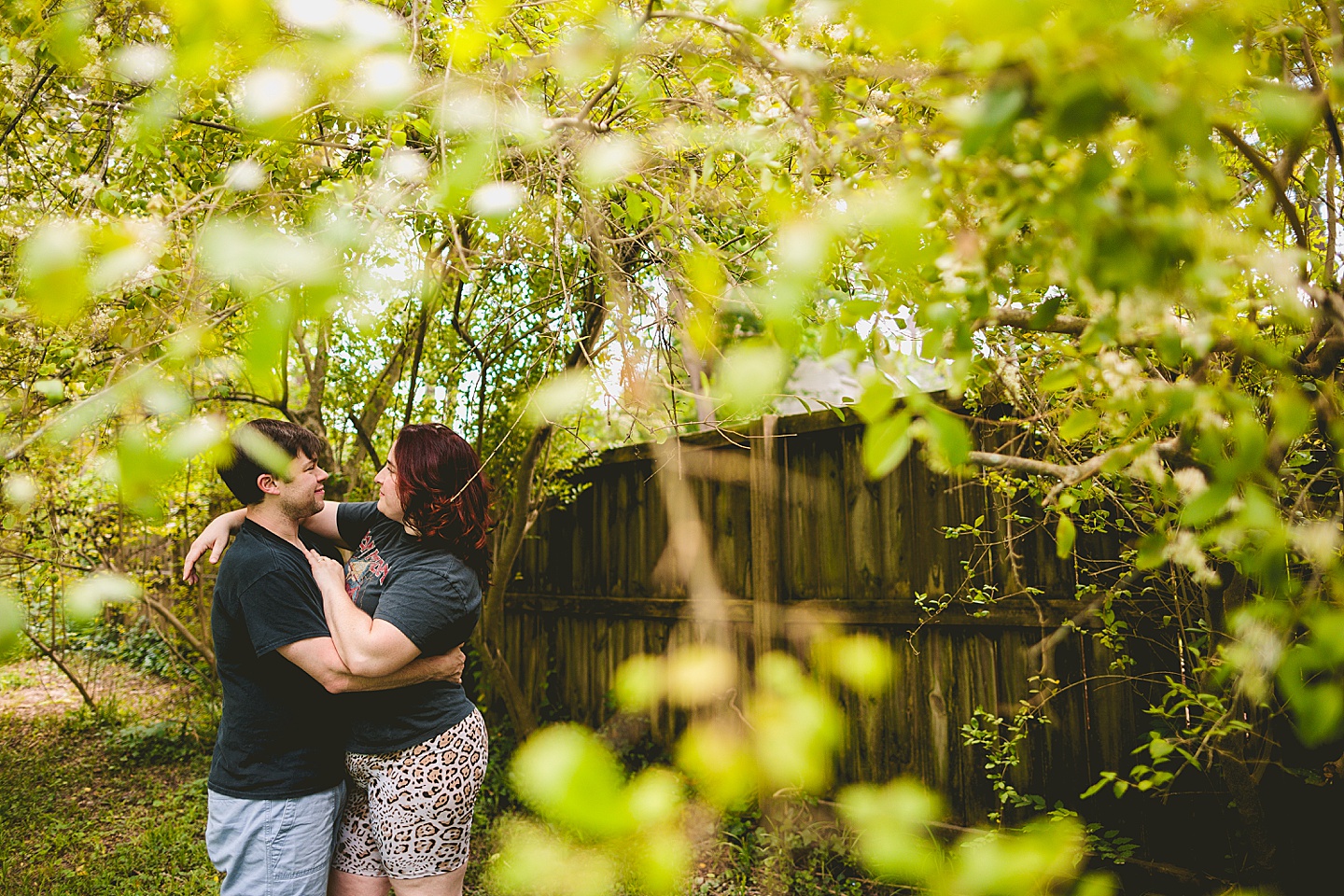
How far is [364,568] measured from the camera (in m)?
2.16

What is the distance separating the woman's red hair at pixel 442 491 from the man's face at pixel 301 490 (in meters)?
0.22

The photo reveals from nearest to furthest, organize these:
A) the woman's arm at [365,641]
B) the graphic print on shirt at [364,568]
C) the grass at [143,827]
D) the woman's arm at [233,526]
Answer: the woman's arm at [365,641]
the graphic print on shirt at [364,568]
the woman's arm at [233,526]
the grass at [143,827]

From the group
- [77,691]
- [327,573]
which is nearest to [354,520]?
[327,573]

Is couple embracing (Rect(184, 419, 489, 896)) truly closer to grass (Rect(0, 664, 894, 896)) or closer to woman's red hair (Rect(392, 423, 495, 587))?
woman's red hair (Rect(392, 423, 495, 587))

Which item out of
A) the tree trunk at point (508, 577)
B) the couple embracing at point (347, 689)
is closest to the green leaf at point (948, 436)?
the couple embracing at point (347, 689)

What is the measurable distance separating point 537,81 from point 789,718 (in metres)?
1.63

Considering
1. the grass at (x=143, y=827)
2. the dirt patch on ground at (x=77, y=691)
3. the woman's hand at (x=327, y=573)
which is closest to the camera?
the woman's hand at (x=327, y=573)

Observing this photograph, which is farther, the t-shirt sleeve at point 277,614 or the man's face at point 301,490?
the man's face at point 301,490

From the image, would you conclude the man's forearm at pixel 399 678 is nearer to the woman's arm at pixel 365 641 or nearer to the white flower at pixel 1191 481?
the woman's arm at pixel 365 641

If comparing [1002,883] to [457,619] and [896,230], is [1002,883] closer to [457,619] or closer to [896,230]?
[896,230]

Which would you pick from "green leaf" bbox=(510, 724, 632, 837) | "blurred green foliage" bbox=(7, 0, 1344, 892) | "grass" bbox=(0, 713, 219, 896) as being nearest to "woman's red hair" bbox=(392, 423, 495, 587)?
"blurred green foliage" bbox=(7, 0, 1344, 892)

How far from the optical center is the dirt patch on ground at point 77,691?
5824mm

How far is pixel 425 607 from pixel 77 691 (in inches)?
247

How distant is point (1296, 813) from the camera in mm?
2406
